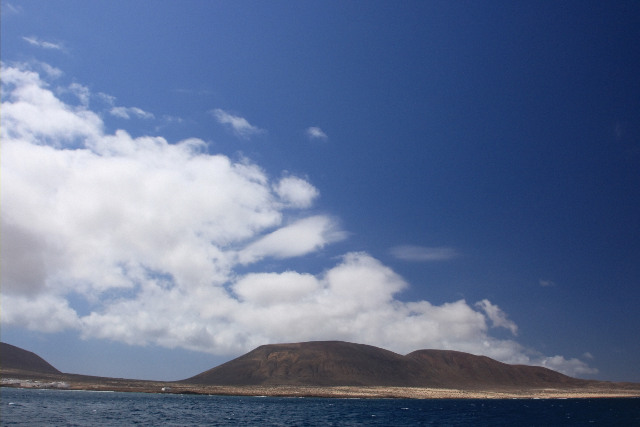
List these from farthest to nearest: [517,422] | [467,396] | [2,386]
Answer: [467,396] → [2,386] → [517,422]

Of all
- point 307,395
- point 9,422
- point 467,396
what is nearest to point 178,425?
point 9,422

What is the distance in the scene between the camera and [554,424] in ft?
255

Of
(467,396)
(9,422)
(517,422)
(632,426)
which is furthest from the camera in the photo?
(467,396)

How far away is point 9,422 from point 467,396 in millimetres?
187773

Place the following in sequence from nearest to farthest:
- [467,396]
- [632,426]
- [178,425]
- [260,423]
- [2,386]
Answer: [178,425], [260,423], [632,426], [2,386], [467,396]

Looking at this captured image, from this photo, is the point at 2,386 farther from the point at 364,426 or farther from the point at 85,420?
the point at 364,426

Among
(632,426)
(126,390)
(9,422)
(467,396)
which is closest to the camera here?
(9,422)

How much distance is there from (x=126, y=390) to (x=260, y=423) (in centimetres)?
13948

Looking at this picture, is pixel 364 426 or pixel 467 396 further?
pixel 467 396

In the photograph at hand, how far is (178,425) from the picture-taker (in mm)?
59812

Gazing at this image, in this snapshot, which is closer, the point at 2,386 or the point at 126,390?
the point at 2,386

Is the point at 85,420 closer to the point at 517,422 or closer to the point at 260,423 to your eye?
the point at 260,423

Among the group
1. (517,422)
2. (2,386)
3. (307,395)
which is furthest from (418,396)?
(2,386)

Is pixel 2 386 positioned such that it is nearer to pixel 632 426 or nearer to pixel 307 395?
pixel 307 395
